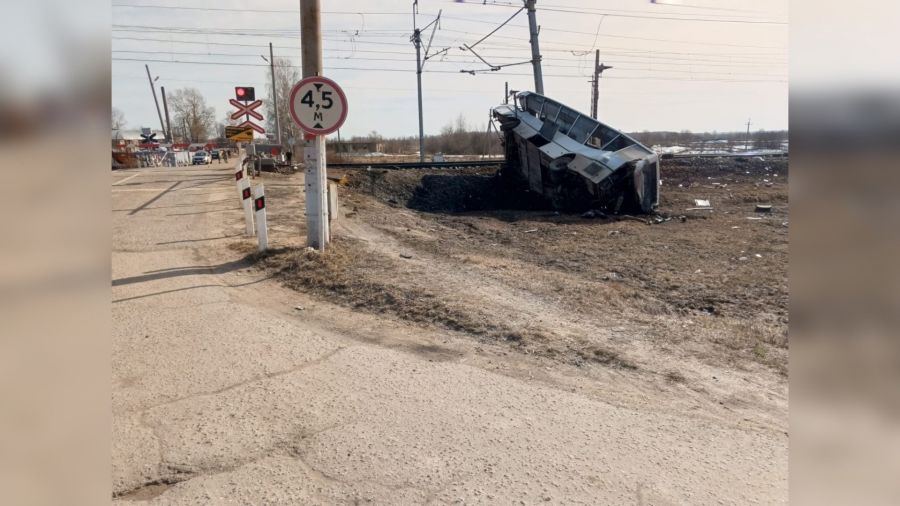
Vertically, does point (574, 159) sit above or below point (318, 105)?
below

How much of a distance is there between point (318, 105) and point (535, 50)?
1679cm

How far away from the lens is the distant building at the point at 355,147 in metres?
55.6

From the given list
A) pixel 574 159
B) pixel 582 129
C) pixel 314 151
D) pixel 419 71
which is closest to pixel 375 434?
pixel 314 151

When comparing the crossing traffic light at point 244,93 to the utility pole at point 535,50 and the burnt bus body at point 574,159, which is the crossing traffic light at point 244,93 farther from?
the utility pole at point 535,50

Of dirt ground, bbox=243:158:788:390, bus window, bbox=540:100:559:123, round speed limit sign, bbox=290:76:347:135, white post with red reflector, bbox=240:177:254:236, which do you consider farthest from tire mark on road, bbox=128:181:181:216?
bus window, bbox=540:100:559:123

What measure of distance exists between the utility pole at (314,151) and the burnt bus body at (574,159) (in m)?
8.79

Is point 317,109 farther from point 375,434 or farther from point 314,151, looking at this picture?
point 375,434

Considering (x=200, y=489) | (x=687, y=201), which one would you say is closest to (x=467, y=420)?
(x=200, y=489)

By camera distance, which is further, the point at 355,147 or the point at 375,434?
the point at 355,147

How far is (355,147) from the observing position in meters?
62.0

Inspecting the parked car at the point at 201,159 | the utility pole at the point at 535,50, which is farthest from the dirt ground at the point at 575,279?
the parked car at the point at 201,159

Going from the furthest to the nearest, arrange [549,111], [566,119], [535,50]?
[535,50], [549,111], [566,119]
